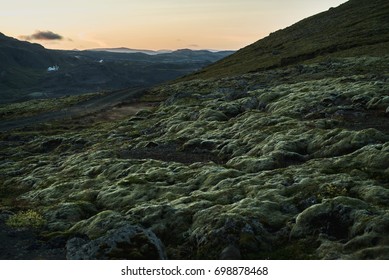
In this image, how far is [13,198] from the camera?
39312mm

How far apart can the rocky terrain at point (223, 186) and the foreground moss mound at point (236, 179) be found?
0.10 metres

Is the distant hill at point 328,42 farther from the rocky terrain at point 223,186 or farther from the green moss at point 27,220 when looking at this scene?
the green moss at point 27,220

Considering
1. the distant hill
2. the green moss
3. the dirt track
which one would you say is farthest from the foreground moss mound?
the distant hill

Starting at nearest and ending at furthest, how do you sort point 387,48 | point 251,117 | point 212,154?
point 212,154 < point 251,117 < point 387,48

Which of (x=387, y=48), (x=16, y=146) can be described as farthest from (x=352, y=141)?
(x=387, y=48)

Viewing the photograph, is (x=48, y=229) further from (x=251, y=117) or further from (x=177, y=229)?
(x=251, y=117)

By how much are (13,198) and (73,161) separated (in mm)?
10862

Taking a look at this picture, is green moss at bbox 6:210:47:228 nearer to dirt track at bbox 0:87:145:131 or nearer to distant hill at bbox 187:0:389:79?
dirt track at bbox 0:87:145:131

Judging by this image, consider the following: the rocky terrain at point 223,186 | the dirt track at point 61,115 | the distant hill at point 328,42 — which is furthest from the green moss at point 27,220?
the distant hill at point 328,42

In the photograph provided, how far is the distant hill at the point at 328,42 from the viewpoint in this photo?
126125 millimetres

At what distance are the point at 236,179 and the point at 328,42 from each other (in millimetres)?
128856

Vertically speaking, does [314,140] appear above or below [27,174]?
above

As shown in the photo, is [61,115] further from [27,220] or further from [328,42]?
[328,42]

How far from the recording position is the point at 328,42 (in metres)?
146
